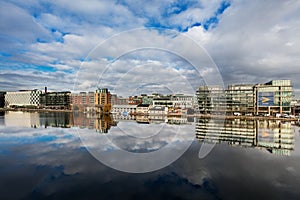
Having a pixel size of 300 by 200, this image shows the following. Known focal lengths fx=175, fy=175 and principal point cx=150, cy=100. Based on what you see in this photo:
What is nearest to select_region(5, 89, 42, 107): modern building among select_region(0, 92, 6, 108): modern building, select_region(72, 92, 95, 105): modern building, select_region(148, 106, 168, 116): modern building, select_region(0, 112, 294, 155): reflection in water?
select_region(0, 92, 6, 108): modern building

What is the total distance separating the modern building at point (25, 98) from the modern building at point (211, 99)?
A: 72377 millimetres

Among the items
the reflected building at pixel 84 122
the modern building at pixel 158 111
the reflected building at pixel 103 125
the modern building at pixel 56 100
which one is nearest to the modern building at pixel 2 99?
the modern building at pixel 56 100

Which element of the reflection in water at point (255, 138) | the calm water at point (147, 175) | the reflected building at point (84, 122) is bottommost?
the reflected building at point (84, 122)

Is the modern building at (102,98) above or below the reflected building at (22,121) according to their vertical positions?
above

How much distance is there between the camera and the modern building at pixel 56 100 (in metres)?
73.5

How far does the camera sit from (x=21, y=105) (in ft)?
270

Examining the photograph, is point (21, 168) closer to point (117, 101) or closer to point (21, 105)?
point (117, 101)

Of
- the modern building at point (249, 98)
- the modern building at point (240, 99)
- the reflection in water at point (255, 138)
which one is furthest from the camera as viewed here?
the modern building at point (240, 99)

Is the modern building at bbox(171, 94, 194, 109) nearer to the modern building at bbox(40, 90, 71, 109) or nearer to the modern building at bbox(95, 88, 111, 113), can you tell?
the modern building at bbox(95, 88, 111, 113)

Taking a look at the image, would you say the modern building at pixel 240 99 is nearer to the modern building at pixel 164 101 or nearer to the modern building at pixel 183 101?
the modern building at pixel 183 101

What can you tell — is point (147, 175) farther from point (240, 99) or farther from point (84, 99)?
point (84, 99)

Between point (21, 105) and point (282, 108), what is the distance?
99.7 metres

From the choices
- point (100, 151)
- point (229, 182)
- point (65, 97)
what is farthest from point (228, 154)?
point (65, 97)

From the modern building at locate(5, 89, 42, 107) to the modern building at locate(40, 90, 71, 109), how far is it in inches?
131
